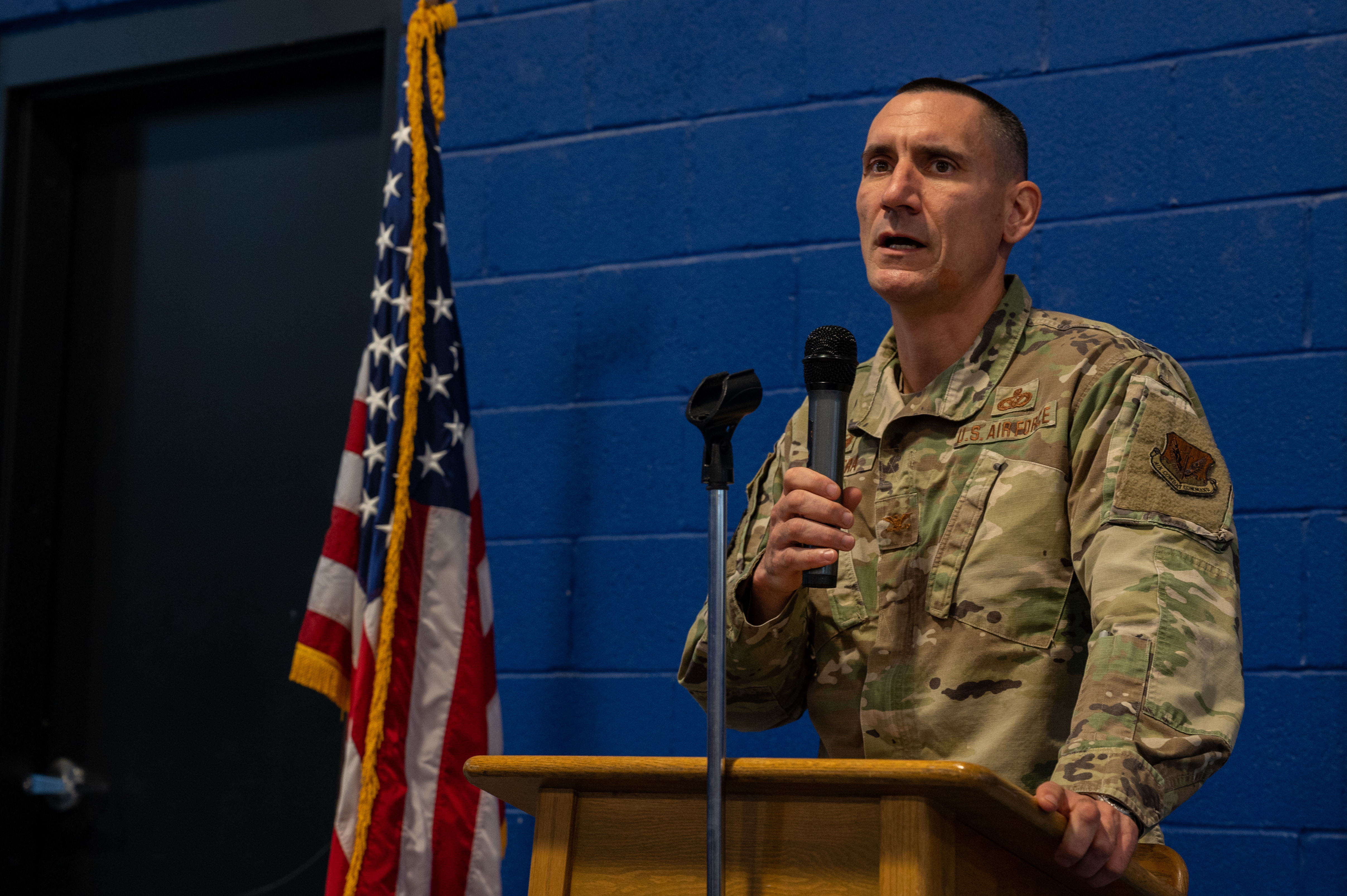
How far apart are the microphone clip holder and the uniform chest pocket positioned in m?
0.44

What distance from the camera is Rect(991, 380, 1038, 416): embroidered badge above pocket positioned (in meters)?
1.50

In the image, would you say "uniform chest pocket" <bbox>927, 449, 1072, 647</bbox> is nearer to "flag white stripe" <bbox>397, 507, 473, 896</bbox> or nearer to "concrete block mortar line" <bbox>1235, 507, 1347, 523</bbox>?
"concrete block mortar line" <bbox>1235, 507, 1347, 523</bbox>

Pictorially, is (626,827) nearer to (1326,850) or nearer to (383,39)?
(1326,850)

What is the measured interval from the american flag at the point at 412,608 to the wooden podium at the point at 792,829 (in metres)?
1.04

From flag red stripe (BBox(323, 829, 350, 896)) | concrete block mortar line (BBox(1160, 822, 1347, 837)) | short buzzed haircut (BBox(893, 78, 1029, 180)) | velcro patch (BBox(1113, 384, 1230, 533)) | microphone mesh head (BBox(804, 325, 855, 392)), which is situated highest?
short buzzed haircut (BBox(893, 78, 1029, 180))

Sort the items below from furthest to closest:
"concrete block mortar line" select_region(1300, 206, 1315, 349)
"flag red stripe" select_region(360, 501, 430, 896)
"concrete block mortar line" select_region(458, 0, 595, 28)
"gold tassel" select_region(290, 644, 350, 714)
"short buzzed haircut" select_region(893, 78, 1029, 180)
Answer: "concrete block mortar line" select_region(458, 0, 595, 28) < "gold tassel" select_region(290, 644, 350, 714) < "flag red stripe" select_region(360, 501, 430, 896) < "concrete block mortar line" select_region(1300, 206, 1315, 349) < "short buzzed haircut" select_region(893, 78, 1029, 180)

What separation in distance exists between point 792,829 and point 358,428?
4.89 ft

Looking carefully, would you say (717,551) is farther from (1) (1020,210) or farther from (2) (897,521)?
(1) (1020,210)

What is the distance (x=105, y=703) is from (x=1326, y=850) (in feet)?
7.68

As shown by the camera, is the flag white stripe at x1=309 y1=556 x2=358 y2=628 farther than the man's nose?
Yes

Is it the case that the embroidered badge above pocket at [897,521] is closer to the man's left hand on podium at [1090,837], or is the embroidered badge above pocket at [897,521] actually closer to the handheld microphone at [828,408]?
the handheld microphone at [828,408]

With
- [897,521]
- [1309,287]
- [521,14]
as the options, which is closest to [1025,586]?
[897,521]

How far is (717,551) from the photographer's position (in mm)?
1067

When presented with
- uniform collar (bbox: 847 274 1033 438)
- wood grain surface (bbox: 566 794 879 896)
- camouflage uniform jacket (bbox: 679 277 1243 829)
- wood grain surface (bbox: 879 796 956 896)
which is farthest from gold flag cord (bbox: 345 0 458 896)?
wood grain surface (bbox: 879 796 956 896)
